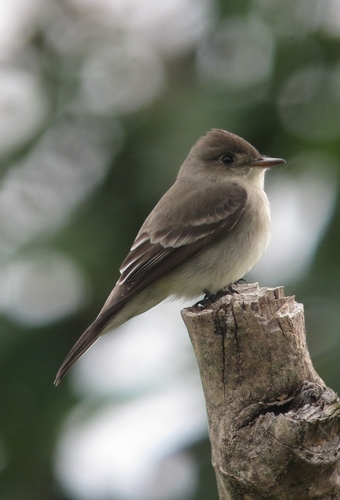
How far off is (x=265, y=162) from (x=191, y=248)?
3.01 ft

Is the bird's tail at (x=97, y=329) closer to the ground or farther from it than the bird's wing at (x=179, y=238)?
closer to the ground

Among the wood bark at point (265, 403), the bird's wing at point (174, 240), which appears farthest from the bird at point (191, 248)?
the wood bark at point (265, 403)

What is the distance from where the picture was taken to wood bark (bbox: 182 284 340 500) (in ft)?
10.4

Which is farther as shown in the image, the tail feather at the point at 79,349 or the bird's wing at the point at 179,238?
the bird's wing at the point at 179,238

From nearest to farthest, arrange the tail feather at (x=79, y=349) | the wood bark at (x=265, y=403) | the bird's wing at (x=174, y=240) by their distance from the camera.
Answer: the wood bark at (x=265, y=403) → the tail feather at (x=79, y=349) → the bird's wing at (x=174, y=240)

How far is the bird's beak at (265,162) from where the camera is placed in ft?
18.1

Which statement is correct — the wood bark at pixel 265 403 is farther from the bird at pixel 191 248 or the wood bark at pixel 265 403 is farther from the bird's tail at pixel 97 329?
the bird at pixel 191 248

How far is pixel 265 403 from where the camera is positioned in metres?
3.41

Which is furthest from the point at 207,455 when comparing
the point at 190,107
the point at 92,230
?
the point at 190,107

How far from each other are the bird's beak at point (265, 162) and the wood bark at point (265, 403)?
1.84m

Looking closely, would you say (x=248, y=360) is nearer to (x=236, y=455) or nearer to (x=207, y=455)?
(x=236, y=455)

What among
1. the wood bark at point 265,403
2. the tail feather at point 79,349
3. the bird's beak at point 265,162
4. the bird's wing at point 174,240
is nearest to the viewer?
the wood bark at point 265,403

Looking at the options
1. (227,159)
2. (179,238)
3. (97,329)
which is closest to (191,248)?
(179,238)

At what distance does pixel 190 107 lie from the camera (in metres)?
6.10
